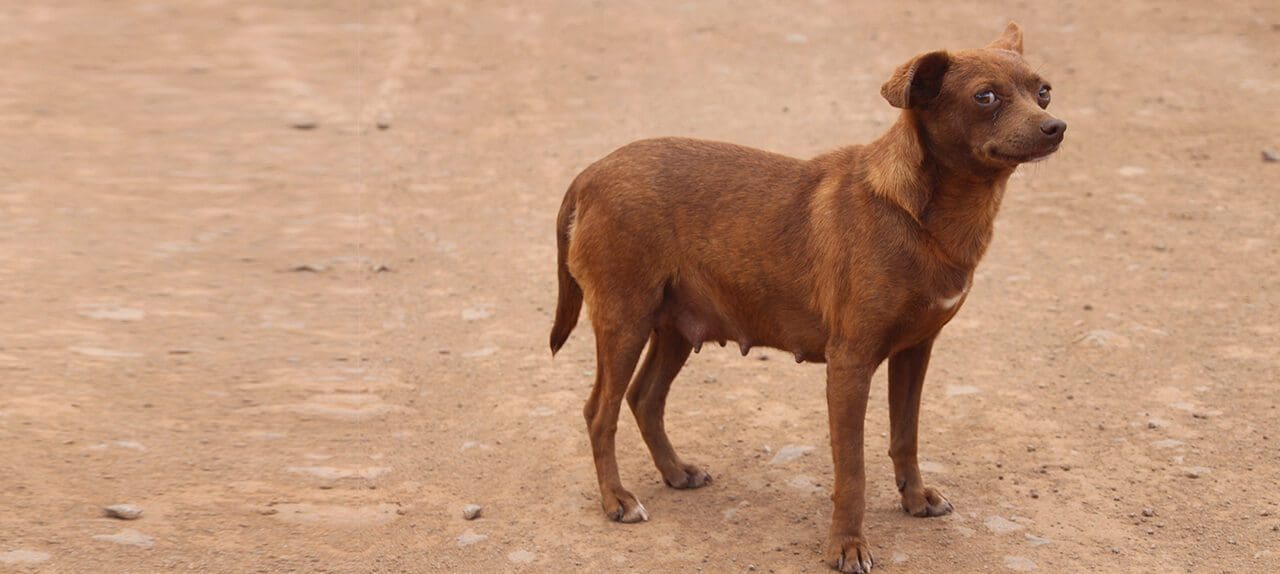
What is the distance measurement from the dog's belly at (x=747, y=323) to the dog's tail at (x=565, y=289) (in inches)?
18.4

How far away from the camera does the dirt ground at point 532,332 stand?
556 cm

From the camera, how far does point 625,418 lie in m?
6.88

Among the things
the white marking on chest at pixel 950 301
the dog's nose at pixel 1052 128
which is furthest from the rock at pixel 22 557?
the dog's nose at pixel 1052 128

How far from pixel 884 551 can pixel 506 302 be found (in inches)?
130

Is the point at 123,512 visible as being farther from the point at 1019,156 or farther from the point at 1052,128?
the point at 1052,128

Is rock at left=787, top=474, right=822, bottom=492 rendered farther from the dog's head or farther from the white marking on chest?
the dog's head

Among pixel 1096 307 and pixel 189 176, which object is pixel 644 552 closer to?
pixel 1096 307

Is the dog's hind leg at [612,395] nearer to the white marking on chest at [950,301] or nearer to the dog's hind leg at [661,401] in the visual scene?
the dog's hind leg at [661,401]

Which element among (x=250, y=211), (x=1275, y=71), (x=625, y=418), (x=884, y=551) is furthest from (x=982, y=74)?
(x=1275, y=71)

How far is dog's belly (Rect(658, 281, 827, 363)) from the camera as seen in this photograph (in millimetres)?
5445

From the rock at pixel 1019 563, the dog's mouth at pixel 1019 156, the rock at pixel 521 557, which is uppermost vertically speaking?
the dog's mouth at pixel 1019 156

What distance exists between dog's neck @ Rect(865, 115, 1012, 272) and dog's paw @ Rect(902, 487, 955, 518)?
41.3 inches

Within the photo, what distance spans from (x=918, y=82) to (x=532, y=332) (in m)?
3.26

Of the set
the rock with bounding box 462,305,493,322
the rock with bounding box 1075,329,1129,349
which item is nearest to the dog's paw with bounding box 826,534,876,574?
the rock with bounding box 1075,329,1129,349
